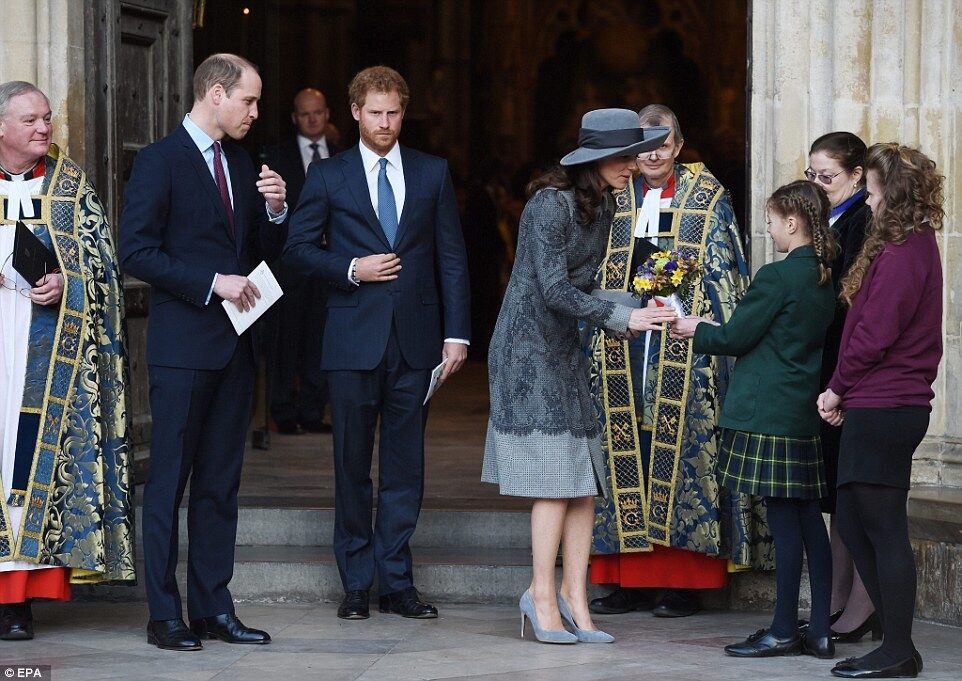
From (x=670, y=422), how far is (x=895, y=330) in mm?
1268

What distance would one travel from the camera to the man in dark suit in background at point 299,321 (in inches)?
355

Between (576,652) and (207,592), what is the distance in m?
1.26

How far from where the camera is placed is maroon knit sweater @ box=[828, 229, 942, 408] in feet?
16.5

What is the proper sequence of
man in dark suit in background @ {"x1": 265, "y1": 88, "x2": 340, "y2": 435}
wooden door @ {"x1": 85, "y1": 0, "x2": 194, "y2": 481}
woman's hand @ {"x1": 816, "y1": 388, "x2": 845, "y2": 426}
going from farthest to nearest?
man in dark suit in background @ {"x1": 265, "y1": 88, "x2": 340, "y2": 435} < wooden door @ {"x1": 85, "y1": 0, "x2": 194, "y2": 481} < woman's hand @ {"x1": 816, "y1": 388, "x2": 845, "y2": 426}

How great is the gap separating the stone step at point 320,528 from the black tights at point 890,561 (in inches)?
73.7

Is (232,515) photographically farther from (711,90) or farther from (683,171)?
(711,90)

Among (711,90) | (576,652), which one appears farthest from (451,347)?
(711,90)

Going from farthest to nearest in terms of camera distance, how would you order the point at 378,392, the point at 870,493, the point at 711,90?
1. the point at 711,90
2. the point at 378,392
3. the point at 870,493

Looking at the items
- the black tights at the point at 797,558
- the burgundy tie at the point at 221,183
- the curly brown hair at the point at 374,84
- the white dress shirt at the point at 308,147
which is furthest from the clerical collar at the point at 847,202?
the white dress shirt at the point at 308,147

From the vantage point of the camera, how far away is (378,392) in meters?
5.95

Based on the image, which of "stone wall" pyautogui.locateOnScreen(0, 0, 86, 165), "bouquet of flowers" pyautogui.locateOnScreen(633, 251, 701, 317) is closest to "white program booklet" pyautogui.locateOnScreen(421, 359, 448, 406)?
"bouquet of flowers" pyautogui.locateOnScreen(633, 251, 701, 317)

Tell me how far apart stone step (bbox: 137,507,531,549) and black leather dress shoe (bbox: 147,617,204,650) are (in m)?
1.18

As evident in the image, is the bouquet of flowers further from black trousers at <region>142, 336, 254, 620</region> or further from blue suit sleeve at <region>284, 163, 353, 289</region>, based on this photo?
black trousers at <region>142, 336, 254, 620</region>

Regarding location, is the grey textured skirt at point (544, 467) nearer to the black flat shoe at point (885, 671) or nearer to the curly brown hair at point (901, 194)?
the black flat shoe at point (885, 671)
